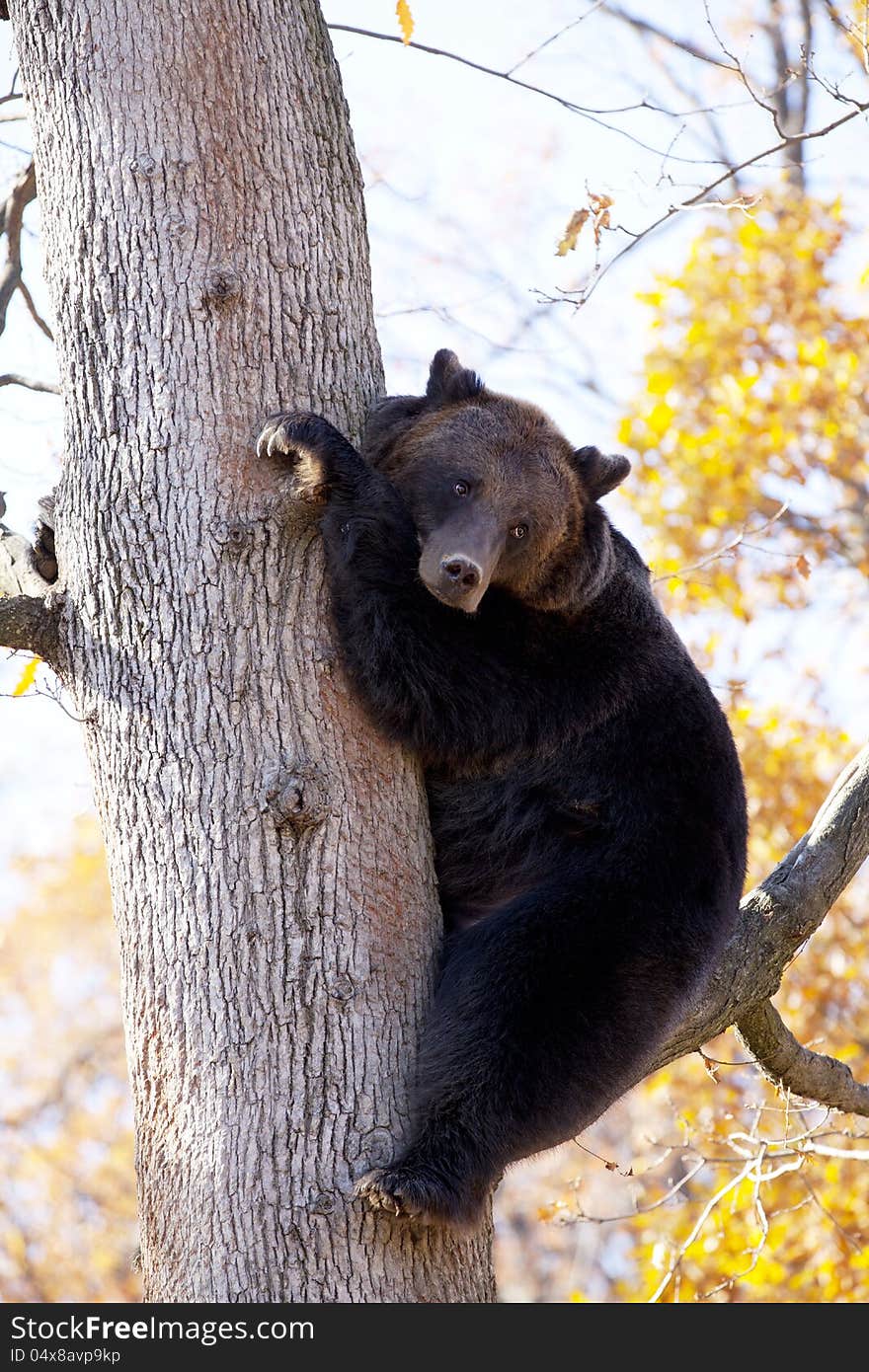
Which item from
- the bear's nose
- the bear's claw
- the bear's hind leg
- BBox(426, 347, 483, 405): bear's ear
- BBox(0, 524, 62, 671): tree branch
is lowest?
the bear's claw

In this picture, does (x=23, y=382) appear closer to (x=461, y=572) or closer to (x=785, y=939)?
(x=461, y=572)

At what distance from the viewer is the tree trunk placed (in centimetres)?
308

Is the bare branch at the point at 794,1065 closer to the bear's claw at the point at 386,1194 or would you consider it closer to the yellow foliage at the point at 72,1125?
the bear's claw at the point at 386,1194

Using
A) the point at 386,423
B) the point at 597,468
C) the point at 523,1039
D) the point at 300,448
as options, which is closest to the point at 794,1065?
the point at 523,1039

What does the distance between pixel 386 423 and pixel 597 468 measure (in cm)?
78

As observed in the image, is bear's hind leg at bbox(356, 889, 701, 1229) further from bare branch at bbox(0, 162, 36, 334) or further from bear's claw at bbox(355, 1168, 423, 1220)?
bare branch at bbox(0, 162, 36, 334)

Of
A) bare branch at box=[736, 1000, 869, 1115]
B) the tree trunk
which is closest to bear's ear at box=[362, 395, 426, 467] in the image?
the tree trunk

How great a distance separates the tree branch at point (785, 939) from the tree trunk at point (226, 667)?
4.65 ft

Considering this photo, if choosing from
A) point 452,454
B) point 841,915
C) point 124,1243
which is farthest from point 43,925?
point 452,454

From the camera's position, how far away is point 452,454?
4184mm

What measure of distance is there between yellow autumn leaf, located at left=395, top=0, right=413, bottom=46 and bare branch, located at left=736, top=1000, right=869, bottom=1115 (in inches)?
144

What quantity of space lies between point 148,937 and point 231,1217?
66cm

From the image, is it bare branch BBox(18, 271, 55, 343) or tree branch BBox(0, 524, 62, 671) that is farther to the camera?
bare branch BBox(18, 271, 55, 343)

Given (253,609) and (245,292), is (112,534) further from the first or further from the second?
(245,292)
